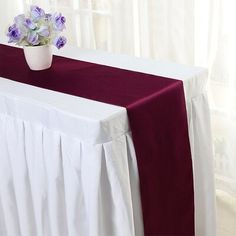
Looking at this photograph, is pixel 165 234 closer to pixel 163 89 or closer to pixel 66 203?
pixel 66 203

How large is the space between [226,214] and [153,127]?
1.03m

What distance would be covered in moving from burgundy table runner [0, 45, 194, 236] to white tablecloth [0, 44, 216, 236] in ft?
0.12

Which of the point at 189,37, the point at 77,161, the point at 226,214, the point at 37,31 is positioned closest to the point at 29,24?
the point at 37,31

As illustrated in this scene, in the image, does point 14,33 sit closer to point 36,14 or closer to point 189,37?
point 36,14

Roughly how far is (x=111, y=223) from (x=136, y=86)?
44cm

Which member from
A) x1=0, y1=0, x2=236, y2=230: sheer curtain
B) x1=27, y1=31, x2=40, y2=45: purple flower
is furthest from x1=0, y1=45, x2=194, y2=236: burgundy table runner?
x1=0, y1=0, x2=236, y2=230: sheer curtain

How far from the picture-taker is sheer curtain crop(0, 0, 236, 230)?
2.36 metres

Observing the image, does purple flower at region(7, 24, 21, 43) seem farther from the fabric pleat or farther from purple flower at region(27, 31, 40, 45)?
the fabric pleat

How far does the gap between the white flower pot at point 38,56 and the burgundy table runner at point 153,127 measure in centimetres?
3

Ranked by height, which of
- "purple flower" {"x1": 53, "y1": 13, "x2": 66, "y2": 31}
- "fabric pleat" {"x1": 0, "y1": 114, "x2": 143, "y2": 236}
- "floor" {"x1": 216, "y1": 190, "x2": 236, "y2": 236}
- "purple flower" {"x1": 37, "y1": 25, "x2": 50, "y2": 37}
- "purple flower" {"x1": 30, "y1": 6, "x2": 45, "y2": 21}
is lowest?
"floor" {"x1": 216, "y1": 190, "x2": 236, "y2": 236}

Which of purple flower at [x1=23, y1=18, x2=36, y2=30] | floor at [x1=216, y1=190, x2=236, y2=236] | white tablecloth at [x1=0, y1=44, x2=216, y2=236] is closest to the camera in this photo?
white tablecloth at [x1=0, y1=44, x2=216, y2=236]

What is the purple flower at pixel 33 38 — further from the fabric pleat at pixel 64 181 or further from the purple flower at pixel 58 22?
the fabric pleat at pixel 64 181

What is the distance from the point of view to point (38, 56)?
1.86 m

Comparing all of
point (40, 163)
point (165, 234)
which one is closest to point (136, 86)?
point (40, 163)
